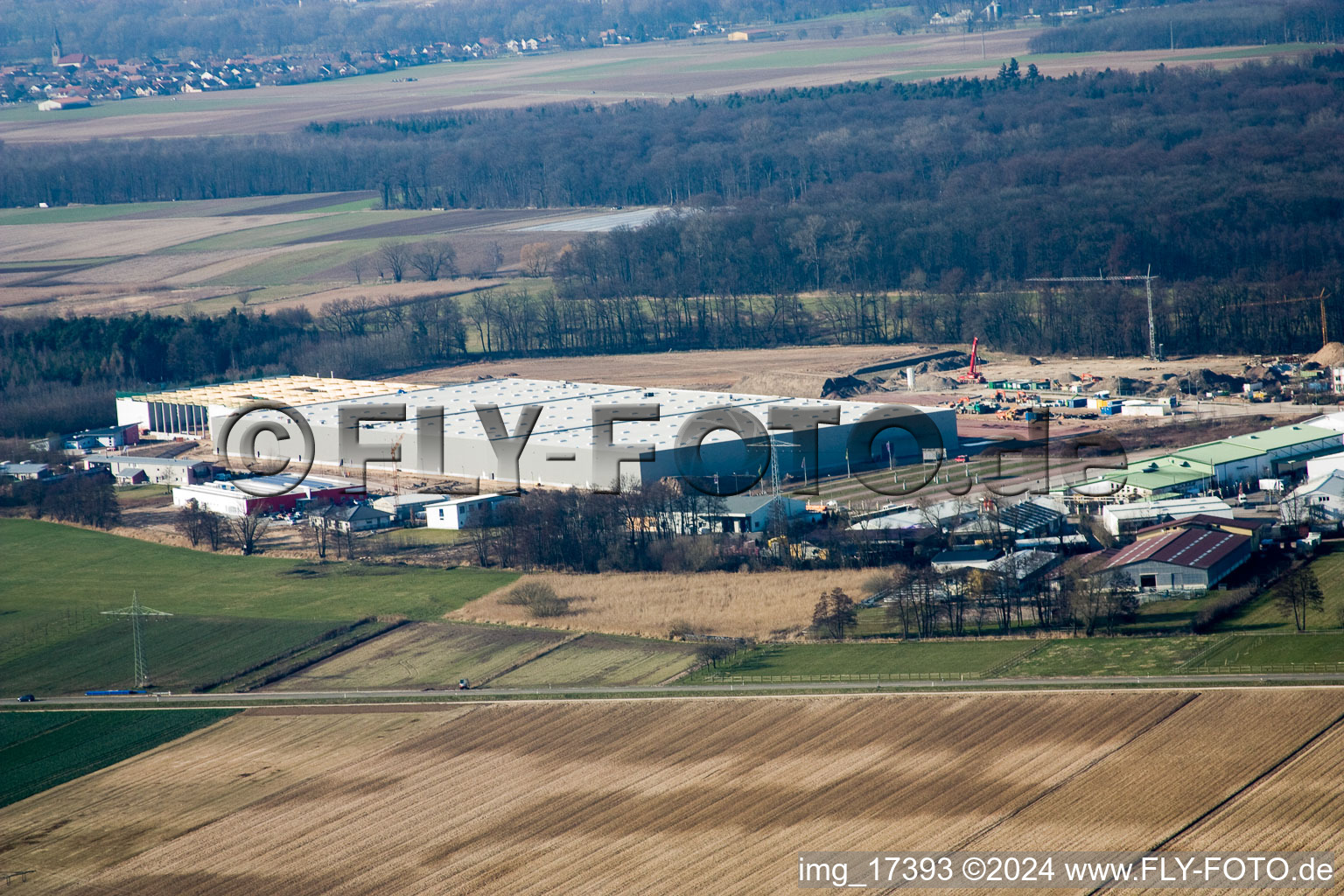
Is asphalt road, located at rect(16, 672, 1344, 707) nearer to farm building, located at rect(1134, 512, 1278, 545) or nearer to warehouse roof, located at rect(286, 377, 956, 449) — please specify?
farm building, located at rect(1134, 512, 1278, 545)

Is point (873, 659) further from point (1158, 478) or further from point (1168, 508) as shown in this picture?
point (1158, 478)

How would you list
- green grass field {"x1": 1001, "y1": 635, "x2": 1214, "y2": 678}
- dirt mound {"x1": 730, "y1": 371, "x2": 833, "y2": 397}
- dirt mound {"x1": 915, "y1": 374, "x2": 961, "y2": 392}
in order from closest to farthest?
green grass field {"x1": 1001, "y1": 635, "x2": 1214, "y2": 678}, dirt mound {"x1": 730, "y1": 371, "x2": 833, "y2": 397}, dirt mound {"x1": 915, "y1": 374, "x2": 961, "y2": 392}

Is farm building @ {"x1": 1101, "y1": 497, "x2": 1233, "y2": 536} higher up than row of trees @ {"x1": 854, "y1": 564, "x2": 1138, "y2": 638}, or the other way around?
farm building @ {"x1": 1101, "y1": 497, "x2": 1233, "y2": 536}

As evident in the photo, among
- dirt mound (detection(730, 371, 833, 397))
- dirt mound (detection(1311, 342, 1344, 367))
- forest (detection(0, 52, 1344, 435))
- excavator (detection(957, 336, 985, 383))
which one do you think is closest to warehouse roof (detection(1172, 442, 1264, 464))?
dirt mound (detection(1311, 342, 1344, 367))

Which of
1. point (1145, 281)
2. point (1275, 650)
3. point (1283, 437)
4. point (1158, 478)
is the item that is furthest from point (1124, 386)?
point (1275, 650)

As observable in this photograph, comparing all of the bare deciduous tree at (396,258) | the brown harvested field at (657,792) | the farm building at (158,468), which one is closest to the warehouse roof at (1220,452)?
the brown harvested field at (657,792)

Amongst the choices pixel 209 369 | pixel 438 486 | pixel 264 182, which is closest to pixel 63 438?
pixel 209 369
